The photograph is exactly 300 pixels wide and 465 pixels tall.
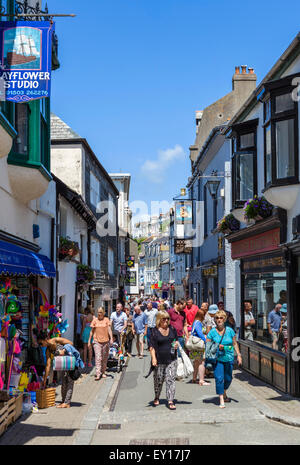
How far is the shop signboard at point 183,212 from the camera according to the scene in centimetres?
3014

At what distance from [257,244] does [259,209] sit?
1.44 meters

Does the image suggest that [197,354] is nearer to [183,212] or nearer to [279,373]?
[279,373]

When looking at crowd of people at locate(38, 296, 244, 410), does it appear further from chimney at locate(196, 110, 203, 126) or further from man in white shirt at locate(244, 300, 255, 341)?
chimney at locate(196, 110, 203, 126)

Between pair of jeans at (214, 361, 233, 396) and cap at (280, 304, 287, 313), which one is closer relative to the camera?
pair of jeans at (214, 361, 233, 396)

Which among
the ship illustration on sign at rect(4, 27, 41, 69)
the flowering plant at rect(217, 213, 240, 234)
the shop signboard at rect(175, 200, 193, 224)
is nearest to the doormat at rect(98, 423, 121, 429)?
the ship illustration on sign at rect(4, 27, 41, 69)

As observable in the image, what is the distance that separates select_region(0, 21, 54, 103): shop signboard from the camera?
9.29m

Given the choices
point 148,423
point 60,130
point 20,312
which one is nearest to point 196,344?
point 148,423

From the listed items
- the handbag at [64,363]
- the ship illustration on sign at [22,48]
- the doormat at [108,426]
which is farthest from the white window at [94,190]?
the doormat at [108,426]

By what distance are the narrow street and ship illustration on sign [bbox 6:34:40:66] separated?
18.6 feet

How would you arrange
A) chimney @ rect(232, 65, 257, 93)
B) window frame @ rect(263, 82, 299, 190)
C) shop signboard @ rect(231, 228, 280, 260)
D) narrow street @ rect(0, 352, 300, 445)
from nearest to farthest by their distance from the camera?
narrow street @ rect(0, 352, 300, 445)
window frame @ rect(263, 82, 299, 190)
shop signboard @ rect(231, 228, 280, 260)
chimney @ rect(232, 65, 257, 93)

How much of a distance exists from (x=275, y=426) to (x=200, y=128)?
102 feet

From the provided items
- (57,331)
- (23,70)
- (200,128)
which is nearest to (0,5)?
→ (23,70)

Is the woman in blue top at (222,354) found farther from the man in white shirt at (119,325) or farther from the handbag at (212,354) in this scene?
the man in white shirt at (119,325)

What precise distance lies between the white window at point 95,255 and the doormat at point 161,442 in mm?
17534
